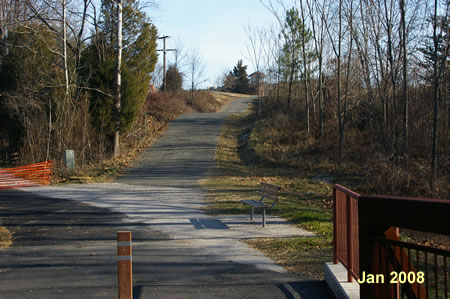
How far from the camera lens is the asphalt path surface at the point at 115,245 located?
582cm

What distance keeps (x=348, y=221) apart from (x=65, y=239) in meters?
6.24

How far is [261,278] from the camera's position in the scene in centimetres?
627

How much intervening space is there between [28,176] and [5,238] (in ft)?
38.0

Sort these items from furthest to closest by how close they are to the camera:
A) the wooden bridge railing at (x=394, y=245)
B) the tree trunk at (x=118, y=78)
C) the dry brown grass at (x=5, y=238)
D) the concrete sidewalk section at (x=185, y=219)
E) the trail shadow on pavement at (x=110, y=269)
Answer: the tree trunk at (x=118, y=78) < the dry brown grass at (x=5, y=238) < the concrete sidewalk section at (x=185, y=219) < the trail shadow on pavement at (x=110, y=269) < the wooden bridge railing at (x=394, y=245)

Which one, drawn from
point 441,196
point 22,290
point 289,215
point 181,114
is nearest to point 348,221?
point 22,290

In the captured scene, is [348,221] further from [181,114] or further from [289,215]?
[181,114]

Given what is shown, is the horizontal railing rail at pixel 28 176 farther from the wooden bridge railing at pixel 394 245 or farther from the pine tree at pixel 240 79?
the pine tree at pixel 240 79

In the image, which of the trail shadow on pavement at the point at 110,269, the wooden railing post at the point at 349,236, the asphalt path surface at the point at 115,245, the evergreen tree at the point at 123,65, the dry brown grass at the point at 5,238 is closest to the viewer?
the wooden railing post at the point at 349,236

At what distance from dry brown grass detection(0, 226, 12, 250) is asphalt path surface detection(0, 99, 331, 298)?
156 mm

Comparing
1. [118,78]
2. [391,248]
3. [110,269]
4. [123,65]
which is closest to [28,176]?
[118,78]

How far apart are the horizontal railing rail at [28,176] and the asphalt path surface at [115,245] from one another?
2310mm

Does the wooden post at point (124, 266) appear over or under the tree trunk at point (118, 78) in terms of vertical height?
under

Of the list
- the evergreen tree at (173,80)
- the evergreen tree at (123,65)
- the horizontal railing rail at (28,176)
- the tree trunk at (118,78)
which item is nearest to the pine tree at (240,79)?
the evergreen tree at (173,80)

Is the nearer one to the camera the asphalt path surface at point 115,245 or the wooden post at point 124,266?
the wooden post at point 124,266
